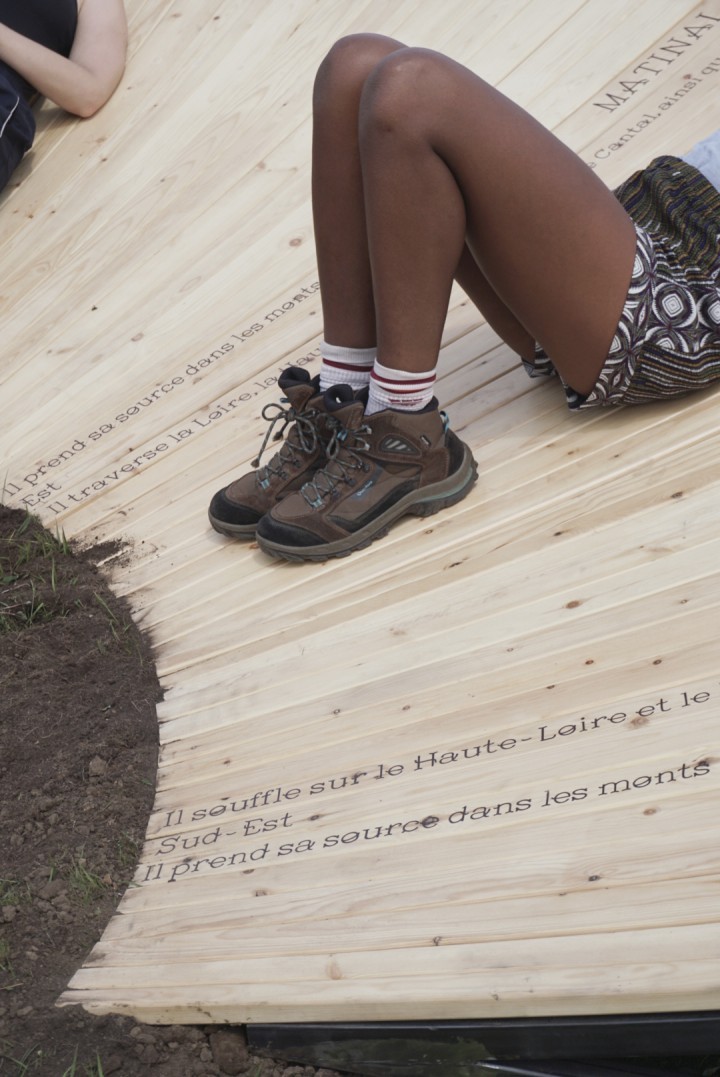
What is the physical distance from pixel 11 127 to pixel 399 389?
248 cm

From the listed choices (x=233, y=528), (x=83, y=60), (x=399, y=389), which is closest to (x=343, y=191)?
(x=399, y=389)

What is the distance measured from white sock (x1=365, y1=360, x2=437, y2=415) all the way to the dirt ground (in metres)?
0.65

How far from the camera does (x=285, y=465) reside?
222 cm

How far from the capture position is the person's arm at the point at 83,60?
3.91 metres

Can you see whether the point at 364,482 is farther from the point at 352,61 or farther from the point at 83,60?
the point at 83,60

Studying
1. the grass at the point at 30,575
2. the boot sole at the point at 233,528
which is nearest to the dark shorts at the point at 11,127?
the grass at the point at 30,575

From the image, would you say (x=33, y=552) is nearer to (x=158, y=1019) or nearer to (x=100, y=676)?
(x=100, y=676)

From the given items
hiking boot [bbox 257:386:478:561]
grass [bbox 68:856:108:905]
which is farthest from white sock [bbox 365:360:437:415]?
grass [bbox 68:856:108:905]

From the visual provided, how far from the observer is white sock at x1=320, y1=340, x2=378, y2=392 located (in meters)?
2.15

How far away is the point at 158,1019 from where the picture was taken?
1.54m

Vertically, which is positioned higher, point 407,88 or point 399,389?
point 407,88

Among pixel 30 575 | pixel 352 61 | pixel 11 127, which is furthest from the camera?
pixel 11 127

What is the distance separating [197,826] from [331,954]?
0.40m

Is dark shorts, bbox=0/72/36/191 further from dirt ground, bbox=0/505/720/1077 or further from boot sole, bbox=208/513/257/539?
boot sole, bbox=208/513/257/539
